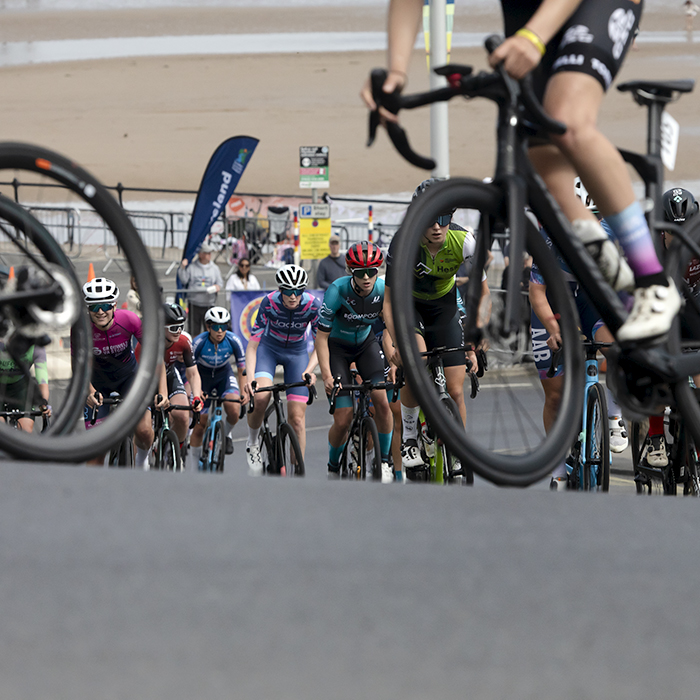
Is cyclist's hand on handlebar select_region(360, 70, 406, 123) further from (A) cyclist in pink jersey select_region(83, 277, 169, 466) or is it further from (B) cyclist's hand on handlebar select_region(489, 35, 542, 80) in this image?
(A) cyclist in pink jersey select_region(83, 277, 169, 466)

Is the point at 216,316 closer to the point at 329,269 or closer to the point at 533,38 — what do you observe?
the point at 329,269

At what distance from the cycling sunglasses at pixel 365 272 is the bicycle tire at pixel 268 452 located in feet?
5.64

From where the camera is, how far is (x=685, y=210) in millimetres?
5789

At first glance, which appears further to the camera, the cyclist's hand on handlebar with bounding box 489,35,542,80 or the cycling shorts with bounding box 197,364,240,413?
the cycling shorts with bounding box 197,364,240,413

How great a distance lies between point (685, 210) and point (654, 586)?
4.50 metres

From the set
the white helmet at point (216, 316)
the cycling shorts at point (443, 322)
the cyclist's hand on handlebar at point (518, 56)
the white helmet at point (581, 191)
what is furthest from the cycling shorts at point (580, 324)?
the white helmet at point (216, 316)

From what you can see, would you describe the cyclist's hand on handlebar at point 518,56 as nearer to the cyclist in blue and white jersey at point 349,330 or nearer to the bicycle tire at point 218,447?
the cyclist in blue and white jersey at point 349,330

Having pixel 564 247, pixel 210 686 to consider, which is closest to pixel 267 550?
pixel 210 686

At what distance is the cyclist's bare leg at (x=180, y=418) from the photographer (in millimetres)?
9383

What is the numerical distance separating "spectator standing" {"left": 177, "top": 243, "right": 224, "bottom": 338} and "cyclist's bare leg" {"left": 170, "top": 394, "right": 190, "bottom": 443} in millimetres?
4735

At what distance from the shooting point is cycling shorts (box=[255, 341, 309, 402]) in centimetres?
950

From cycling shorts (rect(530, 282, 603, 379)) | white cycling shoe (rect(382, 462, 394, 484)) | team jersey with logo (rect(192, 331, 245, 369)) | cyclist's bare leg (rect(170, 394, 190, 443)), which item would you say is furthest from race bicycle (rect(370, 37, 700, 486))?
team jersey with logo (rect(192, 331, 245, 369))

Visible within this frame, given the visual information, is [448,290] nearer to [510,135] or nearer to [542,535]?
[510,135]

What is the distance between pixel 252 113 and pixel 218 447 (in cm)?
4135
